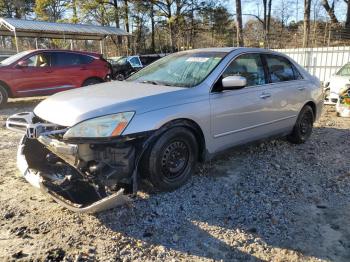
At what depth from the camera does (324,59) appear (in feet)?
46.2

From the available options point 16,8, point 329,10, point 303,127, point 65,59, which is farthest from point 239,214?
point 16,8

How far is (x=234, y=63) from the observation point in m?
4.55

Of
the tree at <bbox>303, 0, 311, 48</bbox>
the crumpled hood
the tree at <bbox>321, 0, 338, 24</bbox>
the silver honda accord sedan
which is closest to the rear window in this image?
the silver honda accord sedan

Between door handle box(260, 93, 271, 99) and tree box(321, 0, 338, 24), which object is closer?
door handle box(260, 93, 271, 99)

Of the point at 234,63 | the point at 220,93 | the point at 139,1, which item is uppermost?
the point at 139,1

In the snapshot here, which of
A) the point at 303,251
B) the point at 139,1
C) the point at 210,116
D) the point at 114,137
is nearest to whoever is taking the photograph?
the point at 303,251

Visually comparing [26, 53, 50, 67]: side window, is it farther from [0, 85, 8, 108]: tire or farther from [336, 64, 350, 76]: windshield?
[336, 64, 350, 76]: windshield

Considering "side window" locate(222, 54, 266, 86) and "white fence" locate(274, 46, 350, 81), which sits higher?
"side window" locate(222, 54, 266, 86)

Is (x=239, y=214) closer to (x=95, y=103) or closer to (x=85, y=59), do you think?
(x=95, y=103)

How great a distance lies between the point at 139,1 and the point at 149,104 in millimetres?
30316

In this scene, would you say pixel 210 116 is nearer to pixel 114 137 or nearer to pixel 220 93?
pixel 220 93

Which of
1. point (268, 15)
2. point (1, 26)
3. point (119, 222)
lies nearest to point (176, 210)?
point (119, 222)

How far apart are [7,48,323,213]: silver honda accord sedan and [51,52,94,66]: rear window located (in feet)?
22.0

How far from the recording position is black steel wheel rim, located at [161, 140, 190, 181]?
12.5ft
